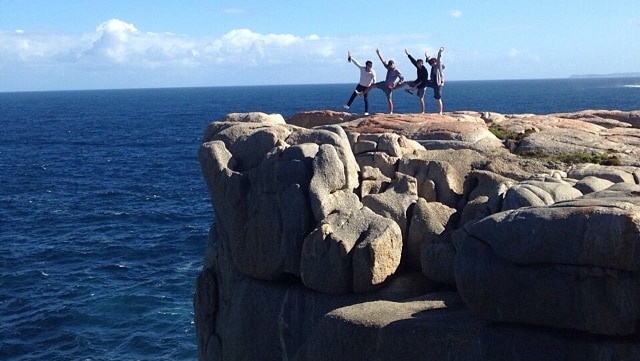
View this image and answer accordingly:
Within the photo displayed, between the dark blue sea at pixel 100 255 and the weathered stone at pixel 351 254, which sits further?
the dark blue sea at pixel 100 255

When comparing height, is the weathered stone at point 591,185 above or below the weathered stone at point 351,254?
above

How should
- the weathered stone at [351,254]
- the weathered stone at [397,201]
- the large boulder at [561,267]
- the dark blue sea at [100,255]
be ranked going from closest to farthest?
the large boulder at [561,267], the weathered stone at [351,254], the weathered stone at [397,201], the dark blue sea at [100,255]

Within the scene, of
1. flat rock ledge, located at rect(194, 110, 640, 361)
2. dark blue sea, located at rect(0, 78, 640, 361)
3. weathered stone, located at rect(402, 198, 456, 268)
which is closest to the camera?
flat rock ledge, located at rect(194, 110, 640, 361)

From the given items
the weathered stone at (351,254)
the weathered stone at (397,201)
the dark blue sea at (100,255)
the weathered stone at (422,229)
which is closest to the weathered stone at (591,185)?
the weathered stone at (422,229)

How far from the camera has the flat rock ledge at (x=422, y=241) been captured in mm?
12977

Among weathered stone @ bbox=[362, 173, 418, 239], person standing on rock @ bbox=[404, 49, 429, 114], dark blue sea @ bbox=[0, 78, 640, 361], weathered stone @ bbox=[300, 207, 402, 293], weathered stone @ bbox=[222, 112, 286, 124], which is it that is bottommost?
dark blue sea @ bbox=[0, 78, 640, 361]

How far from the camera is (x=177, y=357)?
2919 centimetres

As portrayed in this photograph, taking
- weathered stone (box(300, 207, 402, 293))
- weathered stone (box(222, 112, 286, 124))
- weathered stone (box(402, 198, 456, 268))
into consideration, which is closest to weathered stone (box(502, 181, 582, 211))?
weathered stone (box(402, 198, 456, 268))

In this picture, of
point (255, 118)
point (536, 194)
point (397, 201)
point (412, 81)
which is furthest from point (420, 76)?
point (536, 194)

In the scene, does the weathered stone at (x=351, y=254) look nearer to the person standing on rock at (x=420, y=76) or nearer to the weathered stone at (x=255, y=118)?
the weathered stone at (x=255, y=118)

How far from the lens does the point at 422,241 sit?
18.2 m

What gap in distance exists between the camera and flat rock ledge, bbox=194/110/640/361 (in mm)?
12977

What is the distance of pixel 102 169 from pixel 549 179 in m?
63.9

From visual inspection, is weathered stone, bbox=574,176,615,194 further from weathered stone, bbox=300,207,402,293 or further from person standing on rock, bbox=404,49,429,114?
person standing on rock, bbox=404,49,429,114
